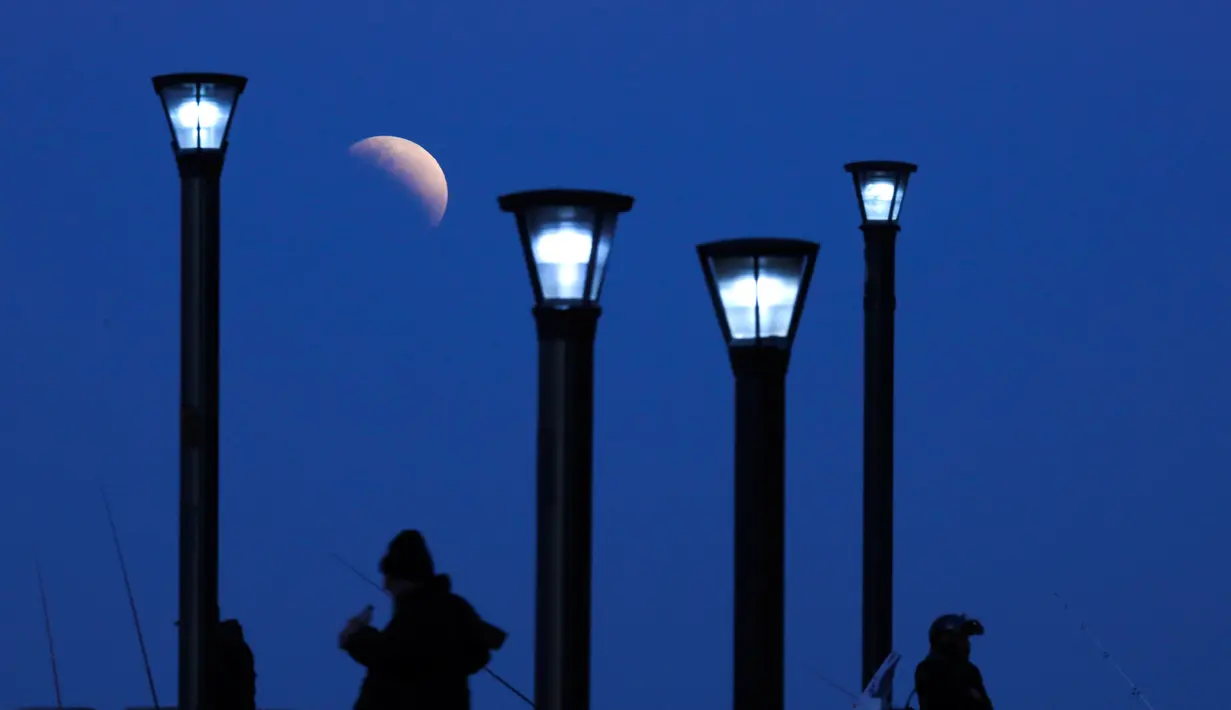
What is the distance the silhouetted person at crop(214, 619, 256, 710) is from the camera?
10820 mm

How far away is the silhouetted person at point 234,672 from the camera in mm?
10820

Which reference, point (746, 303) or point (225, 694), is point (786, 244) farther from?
point (225, 694)

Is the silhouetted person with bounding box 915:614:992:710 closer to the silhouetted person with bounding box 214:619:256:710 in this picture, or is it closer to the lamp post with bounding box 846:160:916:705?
the lamp post with bounding box 846:160:916:705

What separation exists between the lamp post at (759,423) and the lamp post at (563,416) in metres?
0.56

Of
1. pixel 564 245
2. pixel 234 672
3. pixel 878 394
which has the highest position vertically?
pixel 564 245

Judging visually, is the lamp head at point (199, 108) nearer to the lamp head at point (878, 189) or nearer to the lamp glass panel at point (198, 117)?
the lamp glass panel at point (198, 117)

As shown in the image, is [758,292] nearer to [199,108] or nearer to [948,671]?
[199,108]

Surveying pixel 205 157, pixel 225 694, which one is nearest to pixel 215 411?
pixel 205 157

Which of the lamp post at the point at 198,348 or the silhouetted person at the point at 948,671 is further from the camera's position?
the silhouetted person at the point at 948,671

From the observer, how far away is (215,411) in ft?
31.1

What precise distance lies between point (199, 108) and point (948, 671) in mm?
4751

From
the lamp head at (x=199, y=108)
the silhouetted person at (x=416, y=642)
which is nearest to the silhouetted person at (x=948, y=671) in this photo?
the silhouetted person at (x=416, y=642)

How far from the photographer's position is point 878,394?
40.1ft

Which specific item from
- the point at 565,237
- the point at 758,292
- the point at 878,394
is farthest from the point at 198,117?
the point at 878,394
